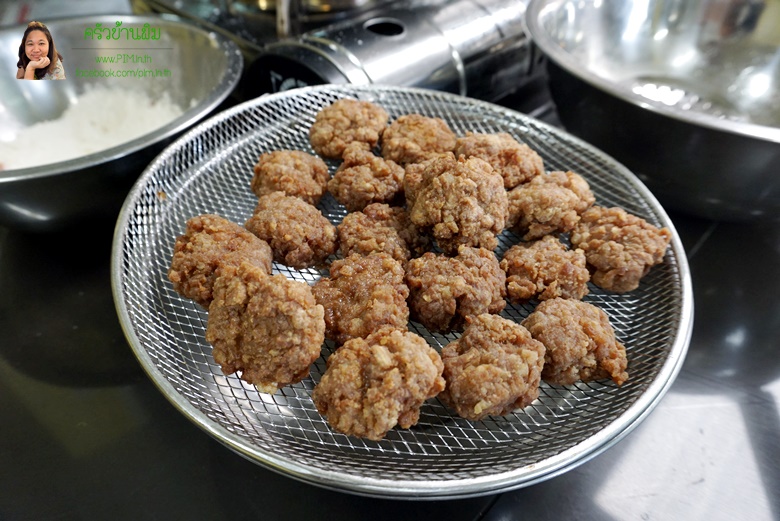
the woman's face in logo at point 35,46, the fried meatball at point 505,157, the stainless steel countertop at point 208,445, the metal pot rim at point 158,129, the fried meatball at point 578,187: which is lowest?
the stainless steel countertop at point 208,445

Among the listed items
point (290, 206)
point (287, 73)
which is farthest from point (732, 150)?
point (287, 73)

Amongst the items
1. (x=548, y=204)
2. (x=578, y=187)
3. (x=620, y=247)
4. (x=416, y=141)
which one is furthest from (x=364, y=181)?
(x=620, y=247)

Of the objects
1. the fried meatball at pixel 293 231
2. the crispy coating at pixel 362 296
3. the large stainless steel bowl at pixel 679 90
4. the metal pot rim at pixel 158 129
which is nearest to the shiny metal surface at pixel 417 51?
the metal pot rim at pixel 158 129

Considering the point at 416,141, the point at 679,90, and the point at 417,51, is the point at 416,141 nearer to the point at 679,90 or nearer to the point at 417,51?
the point at 417,51

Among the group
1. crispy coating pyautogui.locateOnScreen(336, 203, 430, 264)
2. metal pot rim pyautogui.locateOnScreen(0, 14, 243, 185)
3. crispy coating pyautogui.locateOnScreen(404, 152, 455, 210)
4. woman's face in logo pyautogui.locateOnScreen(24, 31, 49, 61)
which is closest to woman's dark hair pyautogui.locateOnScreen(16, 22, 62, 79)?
woman's face in logo pyautogui.locateOnScreen(24, 31, 49, 61)

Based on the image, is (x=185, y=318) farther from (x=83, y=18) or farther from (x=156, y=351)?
(x=83, y=18)

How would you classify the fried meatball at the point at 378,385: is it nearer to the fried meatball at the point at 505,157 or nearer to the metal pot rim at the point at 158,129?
the fried meatball at the point at 505,157
